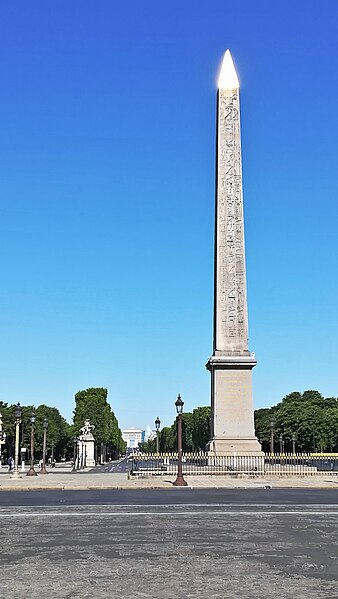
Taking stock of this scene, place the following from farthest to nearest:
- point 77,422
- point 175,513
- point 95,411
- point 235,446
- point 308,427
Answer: point 308,427, point 95,411, point 77,422, point 235,446, point 175,513

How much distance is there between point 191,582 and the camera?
8820 millimetres

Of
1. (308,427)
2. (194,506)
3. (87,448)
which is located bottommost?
(194,506)

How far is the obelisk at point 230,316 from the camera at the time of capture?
41.8 metres

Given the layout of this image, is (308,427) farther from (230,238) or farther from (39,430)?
(230,238)

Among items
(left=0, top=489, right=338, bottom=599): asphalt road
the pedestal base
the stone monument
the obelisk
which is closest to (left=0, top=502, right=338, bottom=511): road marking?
(left=0, top=489, right=338, bottom=599): asphalt road

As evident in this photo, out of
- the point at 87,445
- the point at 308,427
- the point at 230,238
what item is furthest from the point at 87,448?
the point at 230,238

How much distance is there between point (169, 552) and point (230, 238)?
A: 105 ft

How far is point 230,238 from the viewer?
139ft

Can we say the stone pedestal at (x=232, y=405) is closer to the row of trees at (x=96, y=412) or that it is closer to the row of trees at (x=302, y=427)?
the row of trees at (x=302, y=427)

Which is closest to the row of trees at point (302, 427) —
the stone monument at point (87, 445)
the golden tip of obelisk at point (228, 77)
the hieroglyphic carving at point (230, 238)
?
the stone monument at point (87, 445)

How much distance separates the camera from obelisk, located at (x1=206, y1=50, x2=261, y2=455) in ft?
137

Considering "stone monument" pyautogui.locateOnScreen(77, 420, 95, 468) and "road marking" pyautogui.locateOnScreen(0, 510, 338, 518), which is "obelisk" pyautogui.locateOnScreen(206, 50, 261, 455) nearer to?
"road marking" pyautogui.locateOnScreen(0, 510, 338, 518)

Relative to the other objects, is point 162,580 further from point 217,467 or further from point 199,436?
point 199,436

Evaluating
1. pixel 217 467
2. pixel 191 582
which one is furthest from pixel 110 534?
pixel 217 467
